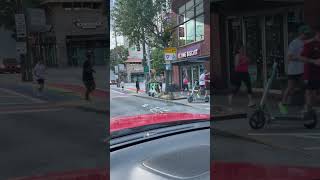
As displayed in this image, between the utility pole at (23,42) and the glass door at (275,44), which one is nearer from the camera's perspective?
the utility pole at (23,42)

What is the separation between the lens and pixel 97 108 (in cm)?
212

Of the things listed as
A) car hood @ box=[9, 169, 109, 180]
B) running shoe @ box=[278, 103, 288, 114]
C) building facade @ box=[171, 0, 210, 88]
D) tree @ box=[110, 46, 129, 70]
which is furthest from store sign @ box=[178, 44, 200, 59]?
car hood @ box=[9, 169, 109, 180]

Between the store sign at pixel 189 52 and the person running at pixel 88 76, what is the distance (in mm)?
356

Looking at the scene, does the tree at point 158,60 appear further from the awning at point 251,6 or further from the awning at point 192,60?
the awning at point 251,6

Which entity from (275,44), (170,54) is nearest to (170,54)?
(170,54)

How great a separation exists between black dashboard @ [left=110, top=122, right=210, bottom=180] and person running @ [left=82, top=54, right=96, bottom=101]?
9.9 inches

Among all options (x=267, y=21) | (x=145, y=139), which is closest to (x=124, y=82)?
(x=145, y=139)

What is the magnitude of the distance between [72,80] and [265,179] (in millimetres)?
1023

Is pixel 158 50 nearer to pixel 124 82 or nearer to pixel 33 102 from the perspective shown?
pixel 124 82

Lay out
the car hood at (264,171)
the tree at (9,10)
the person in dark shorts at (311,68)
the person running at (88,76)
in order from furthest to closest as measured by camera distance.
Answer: the car hood at (264,171), the person in dark shorts at (311,68), the person running at (88,76), the tree at (9,10)

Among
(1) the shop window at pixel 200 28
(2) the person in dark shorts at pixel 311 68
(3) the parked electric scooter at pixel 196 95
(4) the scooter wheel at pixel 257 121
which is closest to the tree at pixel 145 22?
(1) the shop window at pixel 200 28

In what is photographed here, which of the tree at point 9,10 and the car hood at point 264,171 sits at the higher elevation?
the tree at point 9,10

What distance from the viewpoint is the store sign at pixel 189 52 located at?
2.13 m

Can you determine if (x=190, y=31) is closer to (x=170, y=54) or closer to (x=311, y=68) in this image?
(x=170, y=54)
